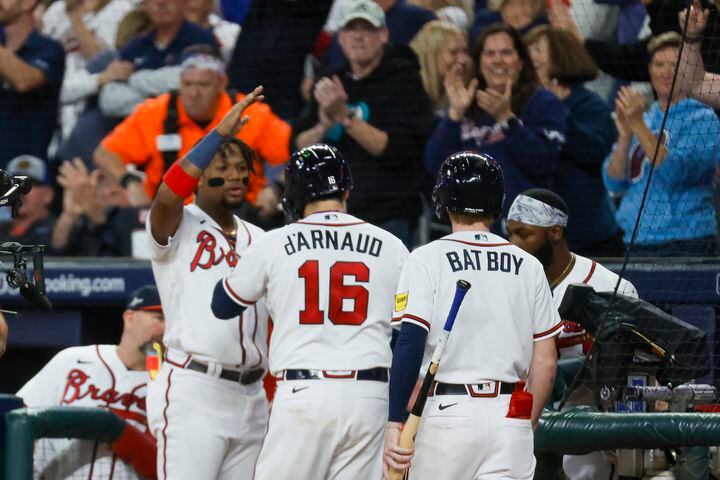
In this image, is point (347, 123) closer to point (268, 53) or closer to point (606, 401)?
point (268, 53)

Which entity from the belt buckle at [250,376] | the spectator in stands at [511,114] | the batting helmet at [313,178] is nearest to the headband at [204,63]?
the spectator in stands at [511,114]

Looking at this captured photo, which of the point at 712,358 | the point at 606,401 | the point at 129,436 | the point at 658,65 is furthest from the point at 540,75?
the point at 129,436

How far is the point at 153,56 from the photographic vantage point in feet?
25.0

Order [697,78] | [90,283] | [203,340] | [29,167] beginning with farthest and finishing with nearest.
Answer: [29,167]
[90,283]
[697,78]
[203,340]

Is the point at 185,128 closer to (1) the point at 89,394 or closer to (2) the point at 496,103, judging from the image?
(2) the point at 496,103

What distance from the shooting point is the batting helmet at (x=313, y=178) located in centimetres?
416

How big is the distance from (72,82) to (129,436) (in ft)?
11.3

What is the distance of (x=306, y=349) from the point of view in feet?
13.1

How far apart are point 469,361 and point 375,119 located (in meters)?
3.39

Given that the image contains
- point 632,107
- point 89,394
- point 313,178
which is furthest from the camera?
point 632,107

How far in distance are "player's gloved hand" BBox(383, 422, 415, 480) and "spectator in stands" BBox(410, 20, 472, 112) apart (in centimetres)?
357

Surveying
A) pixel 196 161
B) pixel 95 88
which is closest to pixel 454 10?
pixel 95 88

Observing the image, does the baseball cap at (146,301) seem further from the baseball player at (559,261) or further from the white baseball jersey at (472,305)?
the white baseball jersey at (472,305)

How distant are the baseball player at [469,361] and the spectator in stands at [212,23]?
4120mm
